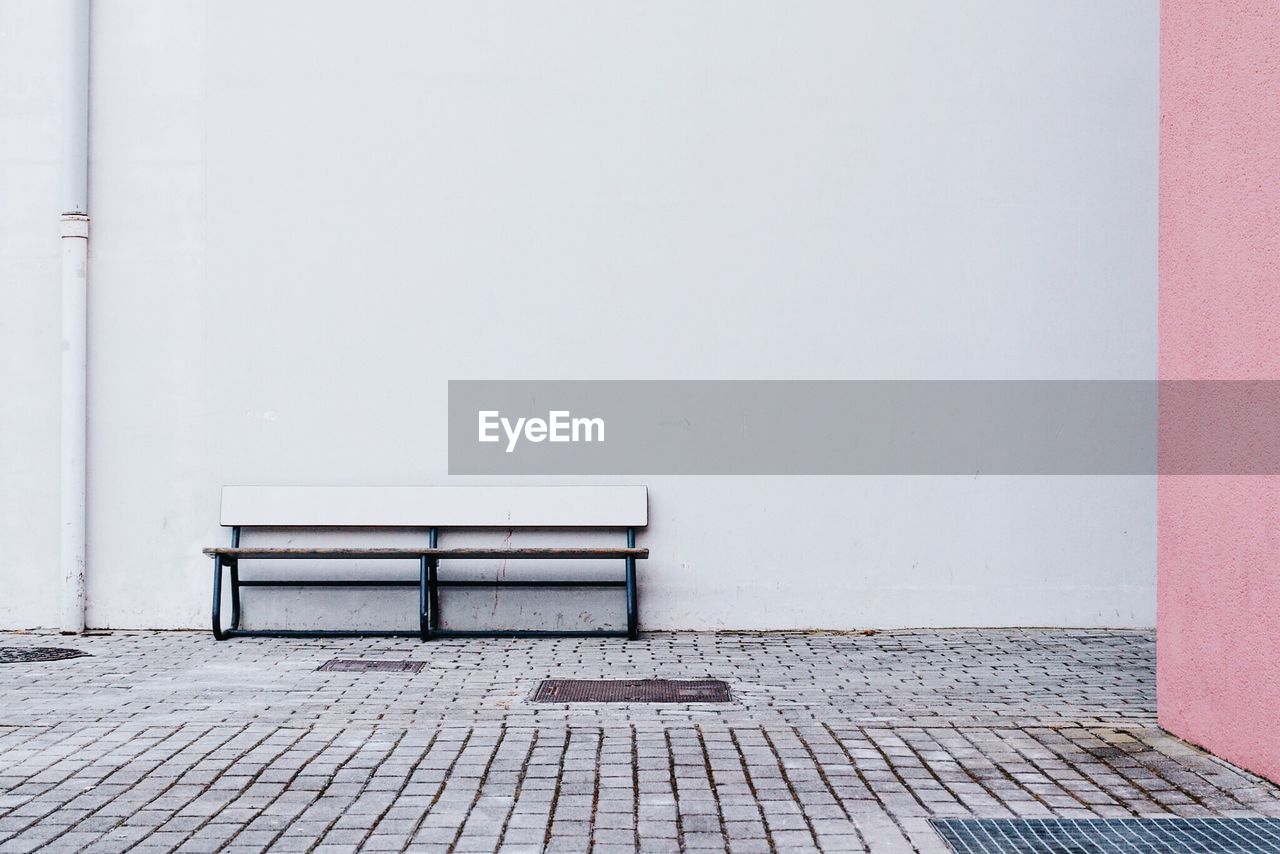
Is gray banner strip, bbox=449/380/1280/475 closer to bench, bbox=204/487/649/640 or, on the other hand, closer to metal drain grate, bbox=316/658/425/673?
bench, bbox=204/487/649/640

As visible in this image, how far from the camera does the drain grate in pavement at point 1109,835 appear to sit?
402 centimetres

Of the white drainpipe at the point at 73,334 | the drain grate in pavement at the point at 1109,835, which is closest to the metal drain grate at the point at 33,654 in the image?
the white drainpipe at the point at 73,334

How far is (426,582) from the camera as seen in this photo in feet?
27.9

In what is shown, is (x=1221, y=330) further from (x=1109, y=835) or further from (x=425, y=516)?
(x=425, y=516)

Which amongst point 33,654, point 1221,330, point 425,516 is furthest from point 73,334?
point 1221,330

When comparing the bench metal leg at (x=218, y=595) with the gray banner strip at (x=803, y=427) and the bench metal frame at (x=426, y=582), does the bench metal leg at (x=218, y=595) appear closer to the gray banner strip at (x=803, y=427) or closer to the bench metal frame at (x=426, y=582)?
the bench metal frame at (x=426, y=582)

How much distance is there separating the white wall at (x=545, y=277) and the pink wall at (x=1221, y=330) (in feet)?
10.5

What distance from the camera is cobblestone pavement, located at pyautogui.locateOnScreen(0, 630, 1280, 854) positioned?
4.29 m

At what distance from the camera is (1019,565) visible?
8.95 metres

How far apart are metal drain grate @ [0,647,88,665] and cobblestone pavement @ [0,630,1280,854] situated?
0.19 metres

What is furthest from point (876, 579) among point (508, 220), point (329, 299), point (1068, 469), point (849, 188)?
point (329, 299)

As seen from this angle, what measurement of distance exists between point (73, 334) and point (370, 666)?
3.31m

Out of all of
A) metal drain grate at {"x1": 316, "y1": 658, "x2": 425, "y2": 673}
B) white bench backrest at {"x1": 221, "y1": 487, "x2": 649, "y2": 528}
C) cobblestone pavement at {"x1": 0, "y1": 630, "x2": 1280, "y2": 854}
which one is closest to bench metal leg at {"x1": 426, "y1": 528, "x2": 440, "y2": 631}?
white bench backrest at {"x1": 221, "y1": 487, "x2": 649, "y2": 528}

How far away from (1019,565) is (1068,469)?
0.76m
